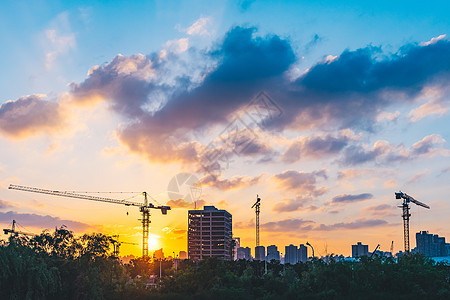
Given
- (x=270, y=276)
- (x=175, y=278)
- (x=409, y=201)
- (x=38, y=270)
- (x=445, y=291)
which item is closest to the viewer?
(x=38, y=270)

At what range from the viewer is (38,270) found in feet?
139

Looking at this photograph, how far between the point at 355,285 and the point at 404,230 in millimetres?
137863

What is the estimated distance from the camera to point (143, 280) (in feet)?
171

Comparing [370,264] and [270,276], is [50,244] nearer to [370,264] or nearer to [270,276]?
[270,276]

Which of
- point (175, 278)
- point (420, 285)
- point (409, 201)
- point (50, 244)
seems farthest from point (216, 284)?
point (409, 201)

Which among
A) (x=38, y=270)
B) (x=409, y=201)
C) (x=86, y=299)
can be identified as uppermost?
(x=409, y=201)

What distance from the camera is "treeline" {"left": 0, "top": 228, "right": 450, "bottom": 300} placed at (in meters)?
42.3

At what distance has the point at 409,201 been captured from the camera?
568ft

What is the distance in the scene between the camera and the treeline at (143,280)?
42344 millimetres

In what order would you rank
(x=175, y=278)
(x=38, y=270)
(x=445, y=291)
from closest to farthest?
(x=38, y=270)
(x=445, y=291)
(x=175, y=278)

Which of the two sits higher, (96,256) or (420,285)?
(96,256)

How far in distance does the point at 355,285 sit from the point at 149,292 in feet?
66.8

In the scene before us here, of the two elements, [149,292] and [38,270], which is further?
[149,292]

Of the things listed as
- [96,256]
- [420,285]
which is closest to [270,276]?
[420,285]
